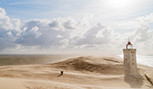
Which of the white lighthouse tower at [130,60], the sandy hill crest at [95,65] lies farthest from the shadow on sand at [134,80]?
the sandy hill crest at [95,65]

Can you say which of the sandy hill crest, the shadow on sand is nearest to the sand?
the sandy hill crest

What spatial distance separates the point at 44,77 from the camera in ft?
89.2

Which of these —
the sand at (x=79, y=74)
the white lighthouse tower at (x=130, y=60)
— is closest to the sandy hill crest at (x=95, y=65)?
the sand at (x=79, y=74)

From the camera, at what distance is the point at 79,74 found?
30047 mm

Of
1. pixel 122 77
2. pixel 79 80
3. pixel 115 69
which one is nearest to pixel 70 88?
pixel 79 80

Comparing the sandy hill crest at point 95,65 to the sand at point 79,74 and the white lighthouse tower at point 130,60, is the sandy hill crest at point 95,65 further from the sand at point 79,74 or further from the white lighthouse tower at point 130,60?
the white lighthouse tower at point 130,60

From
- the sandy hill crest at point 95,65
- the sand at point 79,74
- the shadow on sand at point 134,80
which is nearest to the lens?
the sand at point 79,74

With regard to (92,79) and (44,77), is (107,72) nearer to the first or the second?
(92,79)

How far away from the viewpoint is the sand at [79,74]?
23.3 m

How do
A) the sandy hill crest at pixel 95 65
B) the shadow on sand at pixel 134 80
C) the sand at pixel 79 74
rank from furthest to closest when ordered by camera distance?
the sandy hill crest at pixel 95 65 < the shadow on sand at pixel 134 80 < the sand at pixel 79 74

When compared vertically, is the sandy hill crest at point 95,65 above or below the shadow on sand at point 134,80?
above

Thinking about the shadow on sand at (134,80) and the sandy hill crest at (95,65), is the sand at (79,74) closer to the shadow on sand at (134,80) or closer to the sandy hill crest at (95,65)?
the sandy hill crest at (95,65)

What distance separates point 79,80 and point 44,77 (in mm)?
7186

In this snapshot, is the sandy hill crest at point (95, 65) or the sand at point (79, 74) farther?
the sandy hill crest at point (95, 65)
